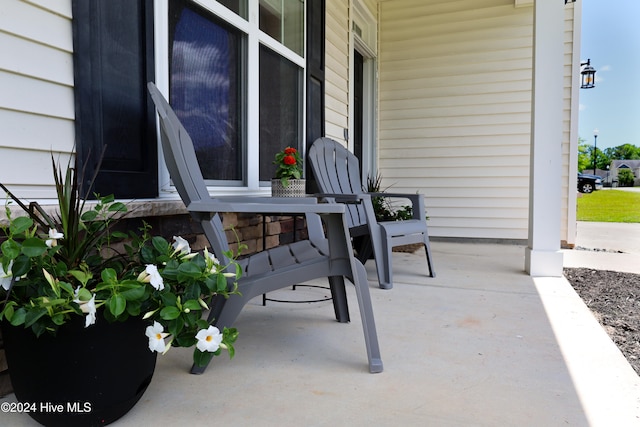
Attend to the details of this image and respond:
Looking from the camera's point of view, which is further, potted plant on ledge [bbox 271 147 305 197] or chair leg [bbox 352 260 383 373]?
potted plant on ledge [bbox 271 147 305 197]

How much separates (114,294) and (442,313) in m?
1.66

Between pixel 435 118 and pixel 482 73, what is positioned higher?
pixel 482 73

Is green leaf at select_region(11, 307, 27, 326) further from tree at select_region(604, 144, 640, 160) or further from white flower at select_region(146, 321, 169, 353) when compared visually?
tree at select_region(604, 144, 640, 160)

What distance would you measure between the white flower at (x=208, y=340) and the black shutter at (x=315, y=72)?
8.10ft

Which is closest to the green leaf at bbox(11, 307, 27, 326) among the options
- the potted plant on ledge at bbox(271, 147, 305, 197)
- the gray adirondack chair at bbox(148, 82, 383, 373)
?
the gray adirondack chair at bbox(148, 82, 383, 373)

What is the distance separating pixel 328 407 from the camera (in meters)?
1.25

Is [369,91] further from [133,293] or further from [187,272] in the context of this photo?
[133,293]

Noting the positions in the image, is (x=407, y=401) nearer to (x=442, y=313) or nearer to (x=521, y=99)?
(x=442, y=313)

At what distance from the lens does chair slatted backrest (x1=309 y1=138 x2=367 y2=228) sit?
119 inches

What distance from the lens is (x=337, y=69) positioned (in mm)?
4125

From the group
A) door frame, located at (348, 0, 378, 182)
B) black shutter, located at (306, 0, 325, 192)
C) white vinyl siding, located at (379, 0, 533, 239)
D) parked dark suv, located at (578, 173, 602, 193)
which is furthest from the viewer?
parked dark suv, located at (578, 173, 602, 193)

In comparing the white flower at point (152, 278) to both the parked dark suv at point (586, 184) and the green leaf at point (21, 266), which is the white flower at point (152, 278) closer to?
the green leaf at point (21, 266)

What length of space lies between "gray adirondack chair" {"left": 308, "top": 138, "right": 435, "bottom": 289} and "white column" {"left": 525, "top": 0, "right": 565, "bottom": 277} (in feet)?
2.68

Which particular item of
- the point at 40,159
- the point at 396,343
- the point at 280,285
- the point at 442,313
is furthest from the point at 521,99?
the point at 40,159
